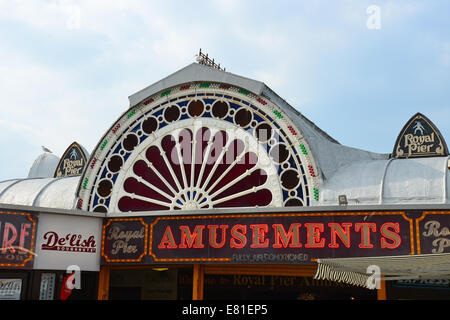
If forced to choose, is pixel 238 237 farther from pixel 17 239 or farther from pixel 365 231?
pixel 17 239

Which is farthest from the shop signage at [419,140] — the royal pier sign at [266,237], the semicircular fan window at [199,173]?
the royal pier sign at [266,237]

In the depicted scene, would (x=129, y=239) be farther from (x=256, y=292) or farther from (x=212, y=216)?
(x=256, y=292)

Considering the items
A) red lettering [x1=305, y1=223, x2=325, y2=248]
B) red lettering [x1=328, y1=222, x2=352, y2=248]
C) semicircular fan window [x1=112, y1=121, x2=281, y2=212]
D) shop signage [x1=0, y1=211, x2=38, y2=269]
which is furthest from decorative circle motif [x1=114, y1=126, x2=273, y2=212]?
shop signage [x1=0, y1=211, x2=38, y2=269]

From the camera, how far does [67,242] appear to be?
18922mm

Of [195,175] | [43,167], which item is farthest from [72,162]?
[195,175]

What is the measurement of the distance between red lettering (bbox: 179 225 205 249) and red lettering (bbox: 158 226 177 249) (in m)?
0.33

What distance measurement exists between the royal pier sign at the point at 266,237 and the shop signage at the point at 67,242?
15.2 inches

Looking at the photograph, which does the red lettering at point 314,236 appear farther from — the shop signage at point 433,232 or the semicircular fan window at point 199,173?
the semicircular fan window at point 199,173

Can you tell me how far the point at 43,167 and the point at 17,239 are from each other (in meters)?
16.1

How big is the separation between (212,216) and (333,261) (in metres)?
5.69

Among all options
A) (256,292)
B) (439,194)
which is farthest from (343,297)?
(439,194)

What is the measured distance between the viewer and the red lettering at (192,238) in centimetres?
1814

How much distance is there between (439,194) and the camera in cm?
1894
